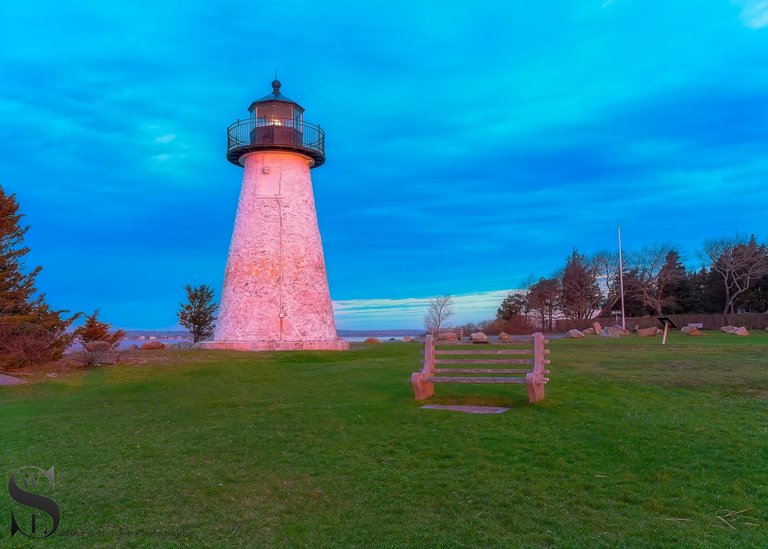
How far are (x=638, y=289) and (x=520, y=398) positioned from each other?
53.7m

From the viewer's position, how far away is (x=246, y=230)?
30094 millimetres

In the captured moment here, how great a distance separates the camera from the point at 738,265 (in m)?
54.6

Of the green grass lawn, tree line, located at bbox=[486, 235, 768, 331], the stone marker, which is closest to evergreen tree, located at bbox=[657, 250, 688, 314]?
tree line, located at bbox=[486, 235, 768, 331]

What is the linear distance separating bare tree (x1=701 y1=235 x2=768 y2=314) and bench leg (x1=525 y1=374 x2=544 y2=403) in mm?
50941

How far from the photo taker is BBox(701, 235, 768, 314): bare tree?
5403 cm

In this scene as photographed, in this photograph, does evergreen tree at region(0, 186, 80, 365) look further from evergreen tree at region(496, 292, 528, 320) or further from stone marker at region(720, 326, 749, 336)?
evergreen tree at region(496, 292, 528, 320)

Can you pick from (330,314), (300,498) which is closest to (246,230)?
(330,314)

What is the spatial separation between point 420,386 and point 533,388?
7.53 feet

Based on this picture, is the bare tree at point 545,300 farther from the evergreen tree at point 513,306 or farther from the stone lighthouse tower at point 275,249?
the stone lighthouse tower at point 275,249

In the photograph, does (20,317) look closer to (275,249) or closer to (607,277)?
(275,249)

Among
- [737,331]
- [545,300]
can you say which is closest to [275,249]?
[737,331]

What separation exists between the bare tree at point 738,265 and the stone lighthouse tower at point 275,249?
4158cm

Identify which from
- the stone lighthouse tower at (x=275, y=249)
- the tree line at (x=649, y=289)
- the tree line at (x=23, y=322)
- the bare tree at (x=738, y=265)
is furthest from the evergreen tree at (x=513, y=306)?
the tree line at (x=23, y=322)

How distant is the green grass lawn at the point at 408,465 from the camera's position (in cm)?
574
